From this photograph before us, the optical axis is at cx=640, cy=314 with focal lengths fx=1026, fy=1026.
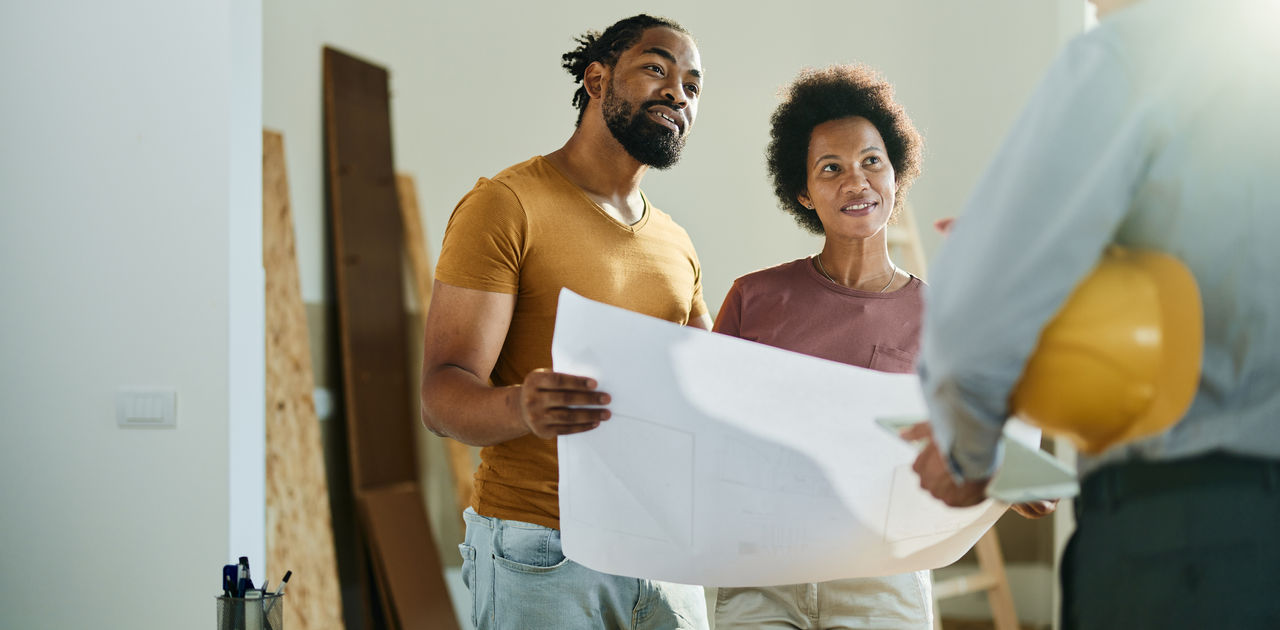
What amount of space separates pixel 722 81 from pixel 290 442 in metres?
2.00

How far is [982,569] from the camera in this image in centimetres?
375

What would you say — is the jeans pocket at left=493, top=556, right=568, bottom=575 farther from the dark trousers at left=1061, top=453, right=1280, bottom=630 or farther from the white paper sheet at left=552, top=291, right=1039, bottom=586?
the dark trousers at left=1061, top=453, right=1280, bottom=630

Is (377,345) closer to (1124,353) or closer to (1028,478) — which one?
(1028,478)

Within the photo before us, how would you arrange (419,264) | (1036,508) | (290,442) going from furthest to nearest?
(419,264) < (290,442) < (1036,508)

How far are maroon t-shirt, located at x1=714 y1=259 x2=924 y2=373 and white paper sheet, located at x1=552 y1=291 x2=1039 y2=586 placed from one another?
445mm

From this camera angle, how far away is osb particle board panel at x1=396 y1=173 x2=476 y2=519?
140 inches

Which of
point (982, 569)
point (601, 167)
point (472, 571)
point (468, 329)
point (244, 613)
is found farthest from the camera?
point (982, 569)

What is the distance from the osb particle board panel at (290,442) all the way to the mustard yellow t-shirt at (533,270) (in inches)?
65.1

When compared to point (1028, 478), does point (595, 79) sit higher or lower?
higher

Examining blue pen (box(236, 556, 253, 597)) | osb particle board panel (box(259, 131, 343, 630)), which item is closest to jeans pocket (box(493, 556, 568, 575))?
blue pen (box(236, 556, 253, 597))

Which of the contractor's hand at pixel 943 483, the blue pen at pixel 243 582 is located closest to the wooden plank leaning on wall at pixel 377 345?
the blue pen at pixel 243 582

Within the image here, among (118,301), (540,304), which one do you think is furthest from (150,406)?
(540,304)

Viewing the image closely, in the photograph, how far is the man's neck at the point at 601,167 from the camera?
1722 millimetres

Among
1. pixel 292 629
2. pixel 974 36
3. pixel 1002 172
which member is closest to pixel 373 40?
pixel 292 629
